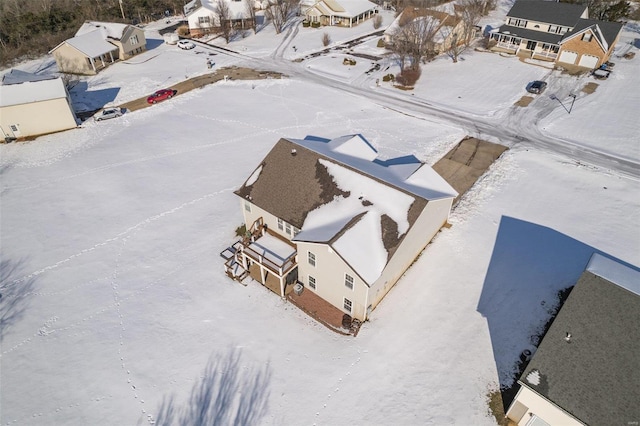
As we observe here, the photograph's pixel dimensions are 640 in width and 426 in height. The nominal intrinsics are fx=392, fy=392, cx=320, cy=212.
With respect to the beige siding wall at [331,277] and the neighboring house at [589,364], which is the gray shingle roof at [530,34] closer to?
the neighboring house at [589,364]

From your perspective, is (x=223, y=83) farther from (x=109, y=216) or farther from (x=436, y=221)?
(x=436, y=221)

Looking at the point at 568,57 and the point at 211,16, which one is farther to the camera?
the point at 211,16

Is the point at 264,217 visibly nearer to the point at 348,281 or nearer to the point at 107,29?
the point at 348,281

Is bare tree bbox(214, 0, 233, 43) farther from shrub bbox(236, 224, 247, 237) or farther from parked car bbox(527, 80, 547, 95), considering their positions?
shrub bbox(236, 224, 247, 237)

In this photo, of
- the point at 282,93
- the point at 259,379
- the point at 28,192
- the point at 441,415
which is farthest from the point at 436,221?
the point at 28,192

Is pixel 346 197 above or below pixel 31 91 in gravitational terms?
below

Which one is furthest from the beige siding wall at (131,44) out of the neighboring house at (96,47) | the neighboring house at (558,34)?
the neighboring house at (558,34)

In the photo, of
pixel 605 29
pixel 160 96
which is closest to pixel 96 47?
pixel 160 96
